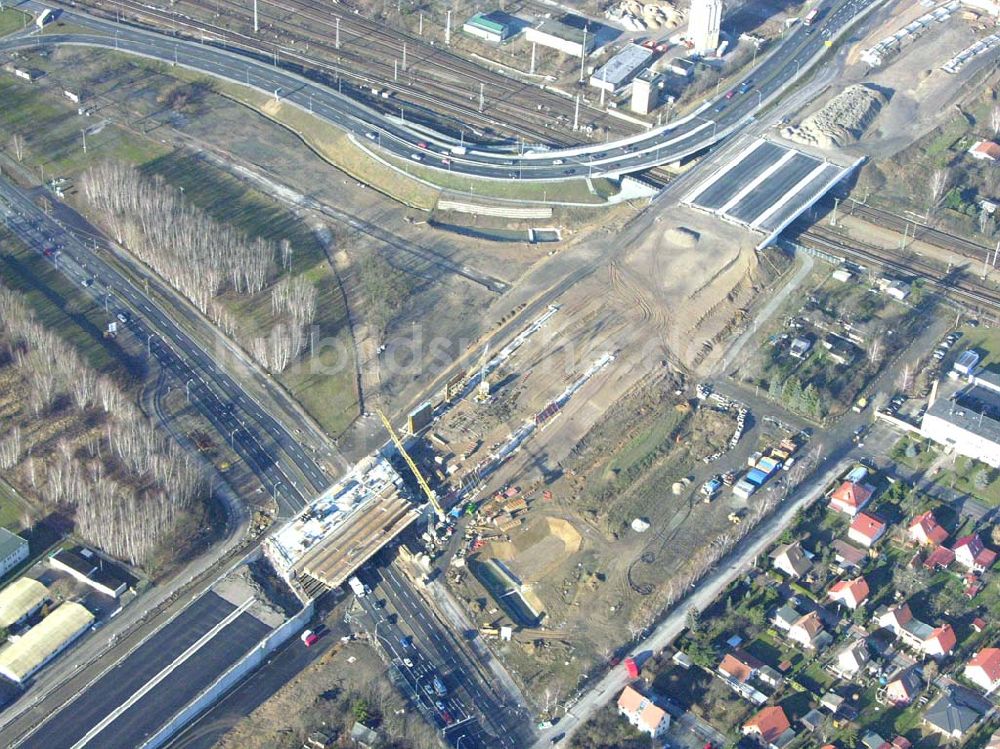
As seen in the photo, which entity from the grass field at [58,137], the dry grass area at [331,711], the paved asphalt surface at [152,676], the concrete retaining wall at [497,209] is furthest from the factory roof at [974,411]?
the grass field at [58,137]

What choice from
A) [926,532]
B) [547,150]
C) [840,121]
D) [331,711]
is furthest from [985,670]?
[547,150]

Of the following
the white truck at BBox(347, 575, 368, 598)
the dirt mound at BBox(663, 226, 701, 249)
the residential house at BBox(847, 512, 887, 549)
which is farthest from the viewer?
the dirt mound at BBox(663, 226, 701, 249)

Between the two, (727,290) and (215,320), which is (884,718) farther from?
(215,320)

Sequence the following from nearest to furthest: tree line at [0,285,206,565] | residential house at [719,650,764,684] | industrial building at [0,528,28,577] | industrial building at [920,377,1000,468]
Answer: residential house at [719,650,764,684] → industrial building at [0,528,28,577] → tree line at [0,285,206,565] → industrial building at [920,377,1000,468]

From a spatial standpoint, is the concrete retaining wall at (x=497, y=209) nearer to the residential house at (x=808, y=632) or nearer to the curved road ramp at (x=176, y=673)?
the curved road ramp at (x=176, y=673)

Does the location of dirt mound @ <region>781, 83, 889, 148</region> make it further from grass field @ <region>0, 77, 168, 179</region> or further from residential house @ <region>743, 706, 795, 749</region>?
residential house @ <region>743, 706, 795, 749</region>

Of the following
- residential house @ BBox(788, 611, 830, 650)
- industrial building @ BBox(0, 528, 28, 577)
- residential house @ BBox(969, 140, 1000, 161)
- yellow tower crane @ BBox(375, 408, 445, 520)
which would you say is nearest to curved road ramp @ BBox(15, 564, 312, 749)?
industrial building @ BBox(0, 528, 28, 577)
